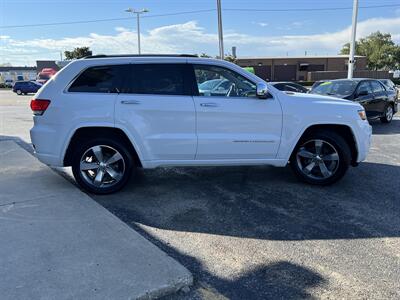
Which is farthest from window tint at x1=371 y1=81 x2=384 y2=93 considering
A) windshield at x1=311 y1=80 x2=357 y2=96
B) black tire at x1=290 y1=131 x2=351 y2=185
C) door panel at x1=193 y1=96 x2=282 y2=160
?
door panel at x1=193 y1=96 x2=282 y2=160

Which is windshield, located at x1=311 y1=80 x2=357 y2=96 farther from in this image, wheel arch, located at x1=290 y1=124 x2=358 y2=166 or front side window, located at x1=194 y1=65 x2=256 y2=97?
front side window, located at x1=194 y1=65 x2=256 y2=97

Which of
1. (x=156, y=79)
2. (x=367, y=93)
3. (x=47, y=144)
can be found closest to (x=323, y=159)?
(x=156, y=79)

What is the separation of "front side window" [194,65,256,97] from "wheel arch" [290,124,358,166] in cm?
98

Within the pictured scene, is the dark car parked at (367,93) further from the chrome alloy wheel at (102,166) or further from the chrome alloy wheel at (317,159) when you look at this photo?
the chrome alloy wheel at (102,166)

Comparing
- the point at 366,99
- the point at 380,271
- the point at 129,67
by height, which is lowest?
the point at 380,271

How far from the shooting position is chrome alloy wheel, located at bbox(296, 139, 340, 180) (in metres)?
6.11

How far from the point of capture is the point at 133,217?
498cm

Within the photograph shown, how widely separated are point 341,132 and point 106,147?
11.2 feet

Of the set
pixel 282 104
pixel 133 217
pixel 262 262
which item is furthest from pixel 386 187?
pixel 133 217

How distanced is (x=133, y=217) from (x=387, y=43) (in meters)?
94.3

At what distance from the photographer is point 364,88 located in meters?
12.8

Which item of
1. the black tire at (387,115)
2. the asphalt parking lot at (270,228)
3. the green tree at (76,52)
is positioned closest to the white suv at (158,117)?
the asphalt parking lot at (270,228)

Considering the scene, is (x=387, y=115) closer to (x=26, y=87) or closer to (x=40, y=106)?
(x=40, y=106)

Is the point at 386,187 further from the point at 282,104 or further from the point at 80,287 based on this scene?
the point at 80,287
